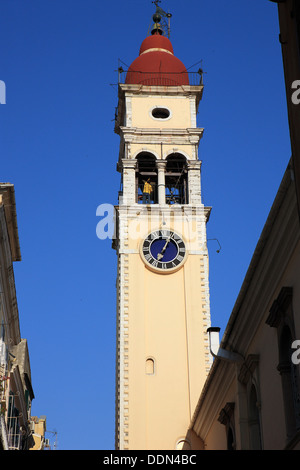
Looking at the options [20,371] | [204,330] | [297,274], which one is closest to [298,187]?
[297,274]

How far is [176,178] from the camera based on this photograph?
42.0 metres

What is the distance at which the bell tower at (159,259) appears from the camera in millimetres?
35000

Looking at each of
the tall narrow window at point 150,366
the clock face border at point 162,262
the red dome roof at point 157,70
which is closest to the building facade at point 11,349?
the tall narrow window at point 150,366

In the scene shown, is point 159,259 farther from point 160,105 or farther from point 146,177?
point 160,105

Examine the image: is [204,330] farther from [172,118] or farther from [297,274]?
[297,274]

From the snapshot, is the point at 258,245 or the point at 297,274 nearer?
the point at 297,274

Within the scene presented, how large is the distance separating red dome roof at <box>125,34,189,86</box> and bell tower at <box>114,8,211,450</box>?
5cm

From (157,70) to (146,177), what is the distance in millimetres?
6514

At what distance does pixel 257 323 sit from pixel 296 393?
10.5 feet

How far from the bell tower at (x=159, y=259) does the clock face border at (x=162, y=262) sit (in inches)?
1.8

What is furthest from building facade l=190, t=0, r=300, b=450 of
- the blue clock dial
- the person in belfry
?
the person in belfry

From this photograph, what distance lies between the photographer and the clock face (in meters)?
38.1
